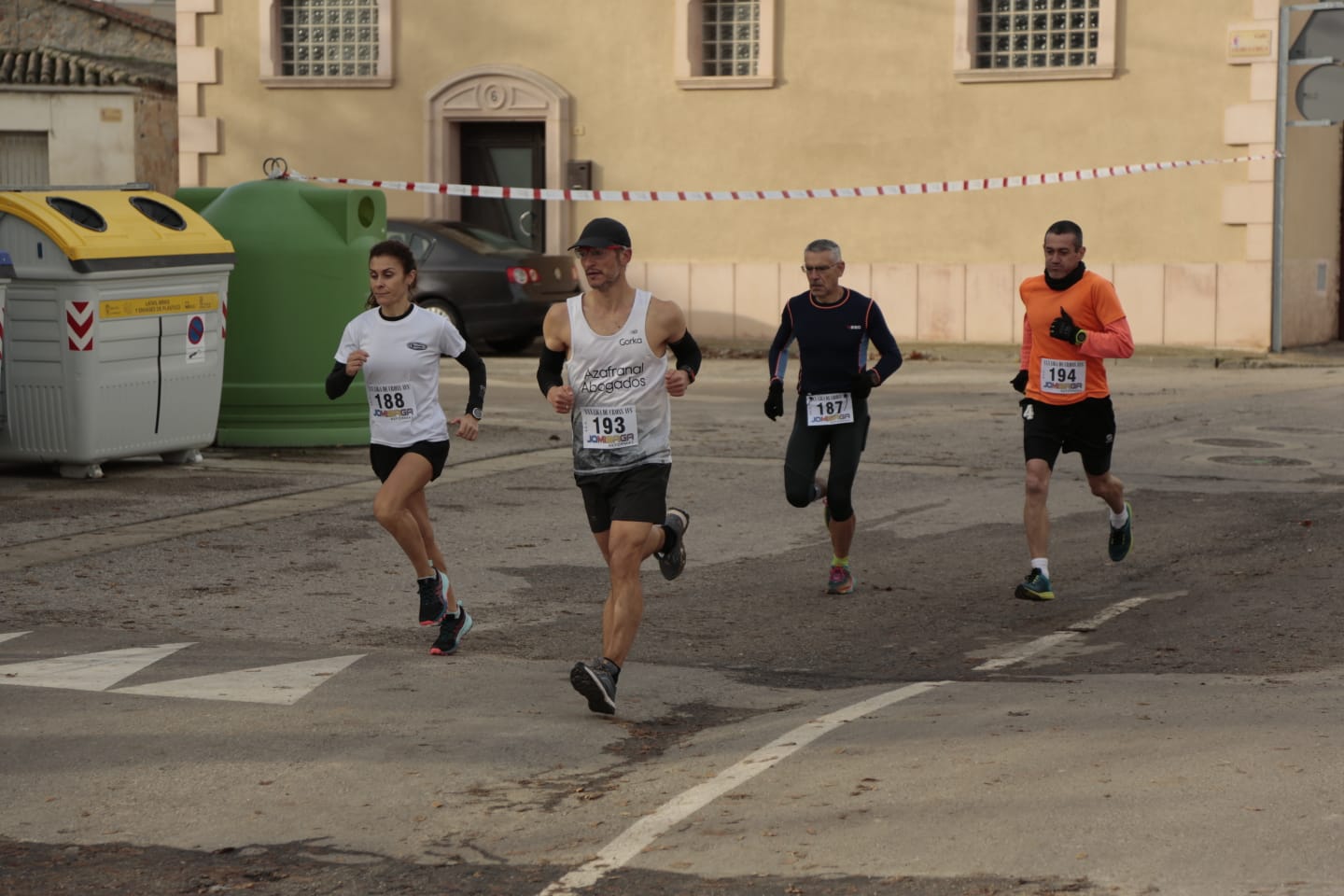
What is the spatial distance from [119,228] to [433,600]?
5.52 m

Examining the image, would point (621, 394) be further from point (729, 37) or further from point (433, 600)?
point (729, 37)

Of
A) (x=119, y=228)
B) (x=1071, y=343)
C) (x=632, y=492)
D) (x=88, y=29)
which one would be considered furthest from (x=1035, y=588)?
(x=88, y=29)

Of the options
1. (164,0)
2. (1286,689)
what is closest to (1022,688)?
(1286,689)

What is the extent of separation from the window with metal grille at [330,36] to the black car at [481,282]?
14.4 feet

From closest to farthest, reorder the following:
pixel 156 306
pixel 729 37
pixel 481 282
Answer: pixel 156 306, pixel 481 282, pixel 729 37

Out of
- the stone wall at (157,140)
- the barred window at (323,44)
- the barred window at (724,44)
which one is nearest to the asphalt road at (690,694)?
the barred window at (724,44)

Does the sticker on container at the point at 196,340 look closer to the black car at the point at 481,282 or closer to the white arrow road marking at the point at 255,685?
the white arrow road marking at the point at 255,685

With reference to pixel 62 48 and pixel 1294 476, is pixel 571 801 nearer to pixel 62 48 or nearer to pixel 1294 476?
pixel 1294 476

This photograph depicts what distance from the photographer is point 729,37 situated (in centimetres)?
2520

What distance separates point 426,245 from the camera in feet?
75.0

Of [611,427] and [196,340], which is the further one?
[196,340]

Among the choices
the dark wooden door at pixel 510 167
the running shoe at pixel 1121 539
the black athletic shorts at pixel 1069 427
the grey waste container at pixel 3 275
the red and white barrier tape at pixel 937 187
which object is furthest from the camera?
the dark wooden door at pixel 510 167

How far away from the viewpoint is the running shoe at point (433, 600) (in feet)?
27.9

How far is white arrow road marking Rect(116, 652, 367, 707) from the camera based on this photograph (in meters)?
7.38
